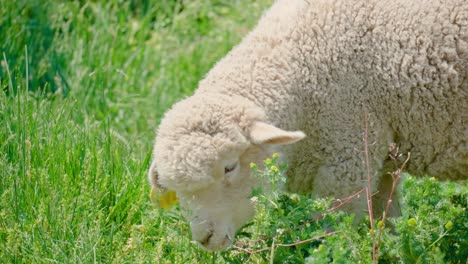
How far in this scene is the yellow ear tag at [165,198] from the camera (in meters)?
5.05

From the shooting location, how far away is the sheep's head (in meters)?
4.70

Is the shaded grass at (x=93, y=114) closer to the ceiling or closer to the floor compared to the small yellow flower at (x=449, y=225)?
closer to the floor

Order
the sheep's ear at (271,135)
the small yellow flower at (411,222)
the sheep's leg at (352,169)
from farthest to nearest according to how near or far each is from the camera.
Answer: the sheep's leg at (352,169) → the sheep's ear at (271,135) → the small yellow flower at (411,222)

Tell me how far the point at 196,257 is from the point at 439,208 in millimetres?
1240

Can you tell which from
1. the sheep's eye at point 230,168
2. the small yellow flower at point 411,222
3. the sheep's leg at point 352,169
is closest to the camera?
the small yellow flower at point 411,222

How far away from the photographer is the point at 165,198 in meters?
5.07

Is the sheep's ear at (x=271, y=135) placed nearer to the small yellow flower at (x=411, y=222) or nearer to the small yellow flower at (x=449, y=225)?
the small yellow flower at (x=411, y=222)

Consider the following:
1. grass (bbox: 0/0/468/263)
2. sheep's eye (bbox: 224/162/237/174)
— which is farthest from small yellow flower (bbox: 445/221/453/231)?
sheep's eye (bbox: 224/162/237/174)

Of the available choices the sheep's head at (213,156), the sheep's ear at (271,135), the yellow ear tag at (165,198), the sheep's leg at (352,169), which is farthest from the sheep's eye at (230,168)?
the sheep's leg at (352,169)

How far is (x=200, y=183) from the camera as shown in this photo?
4.73 meters

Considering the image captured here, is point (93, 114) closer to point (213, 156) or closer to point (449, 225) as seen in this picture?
point (213, 156)

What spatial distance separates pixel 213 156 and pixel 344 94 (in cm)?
78

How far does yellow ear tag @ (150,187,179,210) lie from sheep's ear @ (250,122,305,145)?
59cm

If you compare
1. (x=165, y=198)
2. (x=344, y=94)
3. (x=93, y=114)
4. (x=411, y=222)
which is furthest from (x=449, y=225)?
(x=93, y=114)
